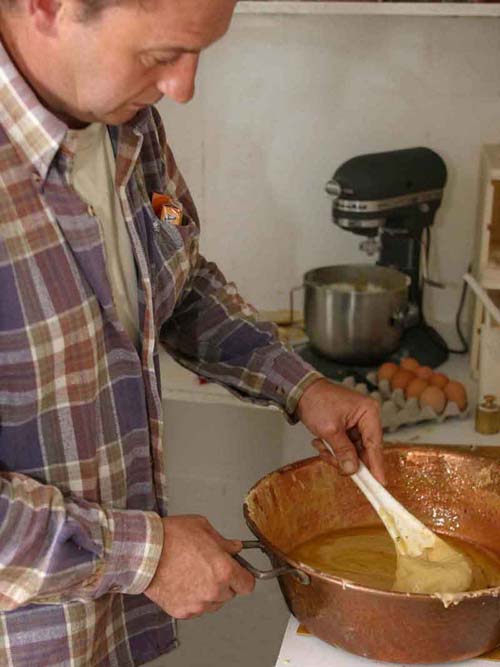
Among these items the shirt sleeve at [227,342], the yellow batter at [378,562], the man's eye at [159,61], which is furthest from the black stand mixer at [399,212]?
the man's eye at [159,61]

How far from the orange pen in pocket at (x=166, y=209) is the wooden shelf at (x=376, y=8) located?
989mm

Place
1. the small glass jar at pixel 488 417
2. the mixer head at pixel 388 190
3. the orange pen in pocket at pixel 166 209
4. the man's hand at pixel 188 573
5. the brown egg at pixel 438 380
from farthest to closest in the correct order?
the mixer head at pixel 388 190
the brown egg at pixel 438 380
the small glass jar at pixel 488 417
the orange pen in pocket at pixel 166 209
the man's hand at pixel 188 573

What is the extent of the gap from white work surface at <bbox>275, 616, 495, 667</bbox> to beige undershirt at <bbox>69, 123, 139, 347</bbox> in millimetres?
374

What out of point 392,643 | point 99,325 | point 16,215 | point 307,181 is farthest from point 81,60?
point 307,181

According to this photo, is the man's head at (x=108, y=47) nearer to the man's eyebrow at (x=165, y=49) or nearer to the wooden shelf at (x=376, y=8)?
the man's eyebrow at (x=165, y=49)

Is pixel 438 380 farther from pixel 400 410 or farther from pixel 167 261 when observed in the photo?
pixel 167 261

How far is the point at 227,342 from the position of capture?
137 cm

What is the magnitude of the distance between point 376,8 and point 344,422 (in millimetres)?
1100

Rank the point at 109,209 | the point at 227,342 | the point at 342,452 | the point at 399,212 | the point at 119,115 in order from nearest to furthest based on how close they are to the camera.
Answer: the point at 119,115
the point at 109,209
the point at 342,452
the point at 227,342
the point at 399,212

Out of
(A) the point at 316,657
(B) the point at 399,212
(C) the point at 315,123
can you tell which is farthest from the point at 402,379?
(A) the point at 316,657

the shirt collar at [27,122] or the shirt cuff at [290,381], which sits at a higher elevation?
the shirt collar at [27,122]

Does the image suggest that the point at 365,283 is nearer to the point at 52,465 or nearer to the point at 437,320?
the point at 437,320

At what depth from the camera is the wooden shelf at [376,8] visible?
203cm

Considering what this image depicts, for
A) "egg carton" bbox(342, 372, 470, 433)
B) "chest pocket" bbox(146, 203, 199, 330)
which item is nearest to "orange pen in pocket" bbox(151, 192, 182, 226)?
"chest pocket" bbox(146, 203, 199, 330)
